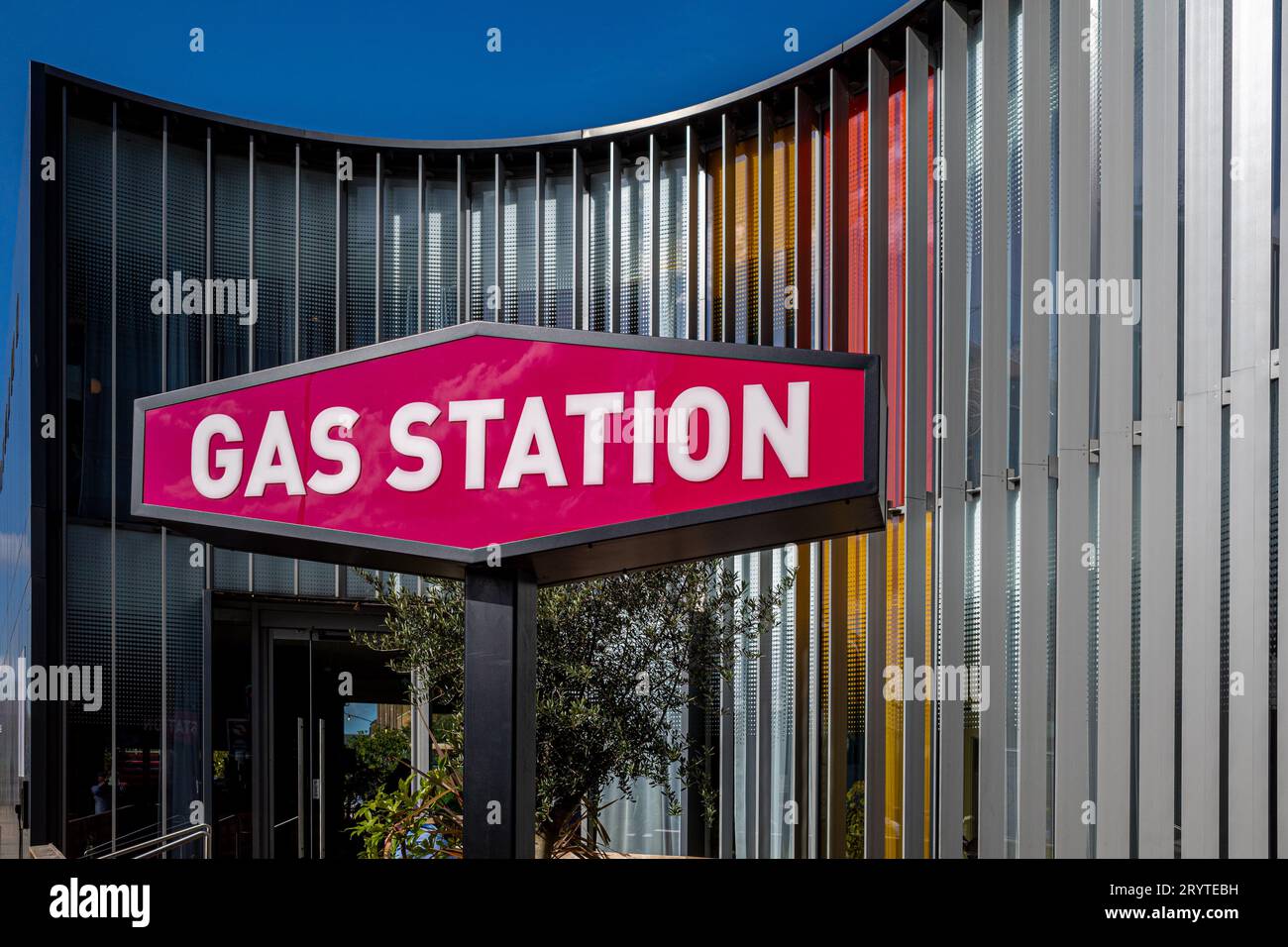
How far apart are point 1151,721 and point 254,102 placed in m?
10.8

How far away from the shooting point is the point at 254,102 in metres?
11.7

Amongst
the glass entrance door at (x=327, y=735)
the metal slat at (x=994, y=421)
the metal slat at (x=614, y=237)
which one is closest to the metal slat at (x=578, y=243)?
the metal slat at (x=614, y=237)

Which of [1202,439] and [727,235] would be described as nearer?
[1202,439]

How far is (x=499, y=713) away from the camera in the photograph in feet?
12.2

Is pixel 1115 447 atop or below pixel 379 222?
below

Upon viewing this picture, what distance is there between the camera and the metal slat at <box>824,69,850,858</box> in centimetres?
962

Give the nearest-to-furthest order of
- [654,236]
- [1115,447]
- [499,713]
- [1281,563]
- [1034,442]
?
1. [499,713]
2. [1281,563]
3. [1115,447]
4. [1034,442]
5. [654,236]

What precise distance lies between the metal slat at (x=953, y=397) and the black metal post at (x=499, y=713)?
18.4 ft

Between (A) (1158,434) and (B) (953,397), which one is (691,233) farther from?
(A) (1158,434)

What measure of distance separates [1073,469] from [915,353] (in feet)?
6.64

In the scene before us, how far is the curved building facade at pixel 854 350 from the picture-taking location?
21.7ft

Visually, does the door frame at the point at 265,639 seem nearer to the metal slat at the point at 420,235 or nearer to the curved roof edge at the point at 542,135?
the metal slat at the point at 420,235
